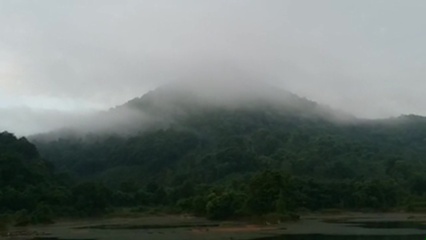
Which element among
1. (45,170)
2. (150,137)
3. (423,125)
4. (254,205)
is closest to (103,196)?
(45,170)

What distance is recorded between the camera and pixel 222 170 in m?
120

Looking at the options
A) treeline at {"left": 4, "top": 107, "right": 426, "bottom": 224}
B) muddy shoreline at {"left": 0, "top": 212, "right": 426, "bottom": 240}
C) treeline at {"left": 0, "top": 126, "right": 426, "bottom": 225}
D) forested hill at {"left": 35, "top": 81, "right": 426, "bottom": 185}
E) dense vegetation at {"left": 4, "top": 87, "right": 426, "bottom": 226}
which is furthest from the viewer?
forested hill at {"left": 35, "top": 81, "right": 426, "bottom": 185}

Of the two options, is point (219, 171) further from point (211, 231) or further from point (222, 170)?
point (211, 231)

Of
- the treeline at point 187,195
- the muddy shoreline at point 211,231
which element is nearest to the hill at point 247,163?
the treeline at point 187,195

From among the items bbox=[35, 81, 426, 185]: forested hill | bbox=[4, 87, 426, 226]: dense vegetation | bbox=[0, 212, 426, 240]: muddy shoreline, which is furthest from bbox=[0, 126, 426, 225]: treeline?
bbox=[35, 81, 426, 185]: forested hill

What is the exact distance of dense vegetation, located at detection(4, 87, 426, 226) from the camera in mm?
77250

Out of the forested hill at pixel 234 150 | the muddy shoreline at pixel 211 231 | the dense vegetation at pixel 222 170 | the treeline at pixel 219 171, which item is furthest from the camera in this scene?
the forested hill at pixel 234 150

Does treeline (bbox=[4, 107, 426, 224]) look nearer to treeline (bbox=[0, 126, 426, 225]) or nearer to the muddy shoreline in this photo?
treeline (bbox=[0, 126, 426, 225])

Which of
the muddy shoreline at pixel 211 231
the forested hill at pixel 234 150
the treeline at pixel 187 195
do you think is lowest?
the muddy shoreline at pixel 211 231

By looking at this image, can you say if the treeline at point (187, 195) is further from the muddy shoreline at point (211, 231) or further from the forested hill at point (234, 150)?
the forested hill at point (234, 150)

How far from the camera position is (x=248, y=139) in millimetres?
150375

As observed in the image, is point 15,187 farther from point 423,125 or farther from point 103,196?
point 423,125

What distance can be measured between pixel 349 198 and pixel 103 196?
115 ft

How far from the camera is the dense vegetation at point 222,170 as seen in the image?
253ft
